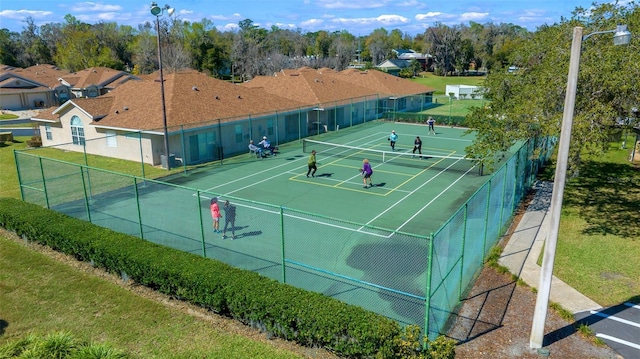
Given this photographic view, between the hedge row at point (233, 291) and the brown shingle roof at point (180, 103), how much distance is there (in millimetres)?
14803

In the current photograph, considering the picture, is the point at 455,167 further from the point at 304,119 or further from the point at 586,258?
the point at 304,119

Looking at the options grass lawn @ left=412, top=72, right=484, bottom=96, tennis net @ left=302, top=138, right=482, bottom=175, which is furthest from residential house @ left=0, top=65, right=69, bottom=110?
grass lawn @ left=412, top=72, right=484, bottom=96

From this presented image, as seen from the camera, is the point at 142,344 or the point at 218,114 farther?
the point at 218,114

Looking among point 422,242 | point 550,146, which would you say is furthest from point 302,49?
point 422,242

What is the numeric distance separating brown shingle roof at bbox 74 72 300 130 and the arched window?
5.05 feet

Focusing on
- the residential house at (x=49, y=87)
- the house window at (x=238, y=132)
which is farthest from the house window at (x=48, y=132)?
the residential house at (x=49, y=87)

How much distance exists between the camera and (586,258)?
14797 millimetres

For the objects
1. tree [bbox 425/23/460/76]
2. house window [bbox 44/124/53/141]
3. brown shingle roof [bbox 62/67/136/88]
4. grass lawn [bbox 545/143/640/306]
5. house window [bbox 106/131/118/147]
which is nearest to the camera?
grass lawn [bbox 545/143/640/306]

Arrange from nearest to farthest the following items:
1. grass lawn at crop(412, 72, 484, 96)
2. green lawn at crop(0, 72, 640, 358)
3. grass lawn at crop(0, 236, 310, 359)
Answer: grass lawn at crop(0, 236, 310, 359) < green lawn at crop(0, 72, 640, 358) < grass lawn at crop(412, 72, 484, 96)

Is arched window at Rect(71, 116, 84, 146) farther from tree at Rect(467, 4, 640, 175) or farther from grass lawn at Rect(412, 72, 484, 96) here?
grass lawn at Rect(412, 72, 484, 96)

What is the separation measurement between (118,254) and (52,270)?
253 cm

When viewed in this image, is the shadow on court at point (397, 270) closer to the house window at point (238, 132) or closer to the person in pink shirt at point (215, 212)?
the person in pink shirt at point (215, 212)

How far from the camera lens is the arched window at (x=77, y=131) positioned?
3284 cm

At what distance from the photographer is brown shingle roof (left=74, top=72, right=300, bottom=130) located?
30.5 metres
